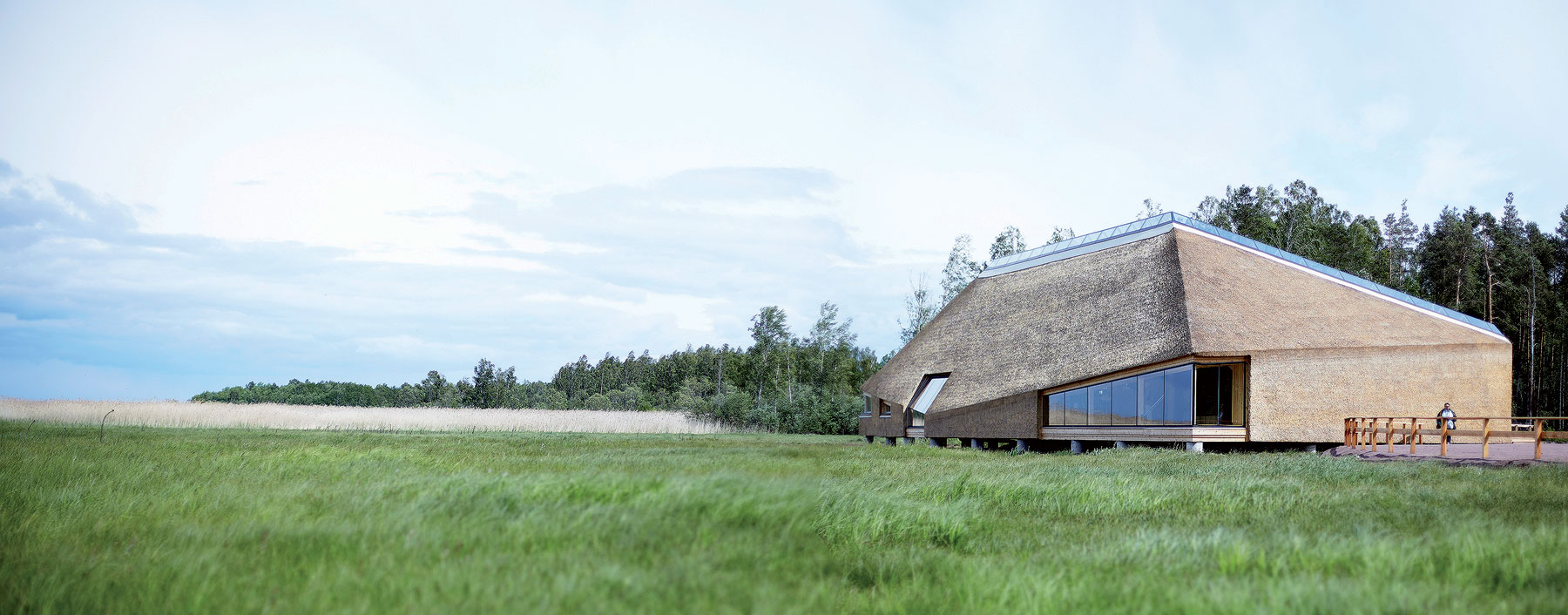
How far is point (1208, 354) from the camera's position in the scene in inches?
911

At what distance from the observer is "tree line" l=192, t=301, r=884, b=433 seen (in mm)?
55375

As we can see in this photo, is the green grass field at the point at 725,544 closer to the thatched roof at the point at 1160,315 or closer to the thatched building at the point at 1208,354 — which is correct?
the thatched building at the point at 1208,354

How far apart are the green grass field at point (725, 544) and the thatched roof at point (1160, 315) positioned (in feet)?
41.0

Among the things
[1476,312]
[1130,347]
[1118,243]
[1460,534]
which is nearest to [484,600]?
[1460,534]

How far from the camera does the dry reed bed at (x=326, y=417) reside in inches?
1344

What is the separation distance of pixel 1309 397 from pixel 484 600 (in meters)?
24.1

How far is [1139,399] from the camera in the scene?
1015 inches

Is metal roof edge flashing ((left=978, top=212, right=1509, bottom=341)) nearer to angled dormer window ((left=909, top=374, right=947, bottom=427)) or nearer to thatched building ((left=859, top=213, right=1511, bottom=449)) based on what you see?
thatched building ((left=859, top=213, right=1511, bottom=449))

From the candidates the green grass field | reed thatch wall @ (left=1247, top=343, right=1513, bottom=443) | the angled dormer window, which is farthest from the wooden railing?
the angled dormer window

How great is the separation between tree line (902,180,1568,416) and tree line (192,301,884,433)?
312 inches

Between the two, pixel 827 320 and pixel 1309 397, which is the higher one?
pixel 827 320

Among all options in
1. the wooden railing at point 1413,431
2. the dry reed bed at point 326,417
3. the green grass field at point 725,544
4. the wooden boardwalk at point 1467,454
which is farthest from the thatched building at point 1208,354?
the dry reed bed at point 326,417

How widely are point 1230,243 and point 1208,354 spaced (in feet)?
24.4

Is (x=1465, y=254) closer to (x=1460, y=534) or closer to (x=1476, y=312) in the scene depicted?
(x=1476, y=312)
